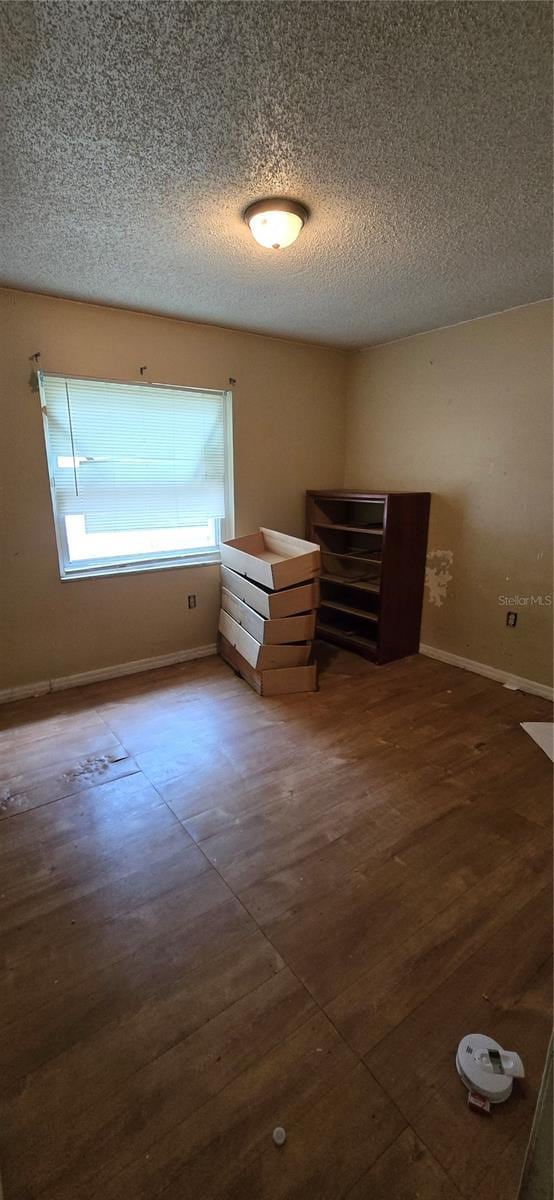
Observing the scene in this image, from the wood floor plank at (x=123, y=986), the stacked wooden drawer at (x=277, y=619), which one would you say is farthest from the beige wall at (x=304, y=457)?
the wood floor plank at (x=123, y=986)

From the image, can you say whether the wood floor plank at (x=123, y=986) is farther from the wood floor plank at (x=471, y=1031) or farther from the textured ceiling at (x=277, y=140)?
the textured ceiling at (x=277, y=140)

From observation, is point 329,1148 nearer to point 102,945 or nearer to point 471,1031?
point 471,1031

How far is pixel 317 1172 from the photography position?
94 cm

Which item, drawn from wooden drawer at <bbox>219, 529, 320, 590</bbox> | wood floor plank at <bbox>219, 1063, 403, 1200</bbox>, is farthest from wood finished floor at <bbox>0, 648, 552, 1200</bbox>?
wooden drawer at <bbox>219, 529, 320, 590</bbox>

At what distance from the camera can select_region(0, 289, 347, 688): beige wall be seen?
2.71 m

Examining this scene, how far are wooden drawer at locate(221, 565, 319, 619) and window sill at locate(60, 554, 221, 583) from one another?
0.58m

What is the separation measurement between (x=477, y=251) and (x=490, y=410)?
1.12 m

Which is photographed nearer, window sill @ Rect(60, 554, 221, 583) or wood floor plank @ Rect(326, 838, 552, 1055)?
wood floor plank @ Rect(326, 838, 552, 1055)

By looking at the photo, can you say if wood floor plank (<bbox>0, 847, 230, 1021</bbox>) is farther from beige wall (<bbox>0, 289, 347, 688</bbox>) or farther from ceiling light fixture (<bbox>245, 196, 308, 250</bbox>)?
ceiling light fixture (<bbox>245, 196, 308, 250</bbox>)

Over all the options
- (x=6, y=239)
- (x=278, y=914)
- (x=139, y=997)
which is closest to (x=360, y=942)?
(x=278, y=914)

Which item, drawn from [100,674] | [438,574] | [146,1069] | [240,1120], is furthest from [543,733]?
[100,674]

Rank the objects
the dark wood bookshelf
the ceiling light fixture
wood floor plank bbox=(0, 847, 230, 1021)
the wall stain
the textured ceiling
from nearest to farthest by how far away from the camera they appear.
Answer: the textured ceiling
wood floor plank bbox=(0, 847, 230, 1021)
the ceiling light fixture
the dark wood bookshelf
the wall stain

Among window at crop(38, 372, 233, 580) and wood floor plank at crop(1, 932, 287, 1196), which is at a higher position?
window at crop(38, 372, 233, 580)

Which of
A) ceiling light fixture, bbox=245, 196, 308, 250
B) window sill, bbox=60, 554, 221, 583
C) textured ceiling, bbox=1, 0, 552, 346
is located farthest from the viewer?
window sill, bbox=60, 554, 221, 583
